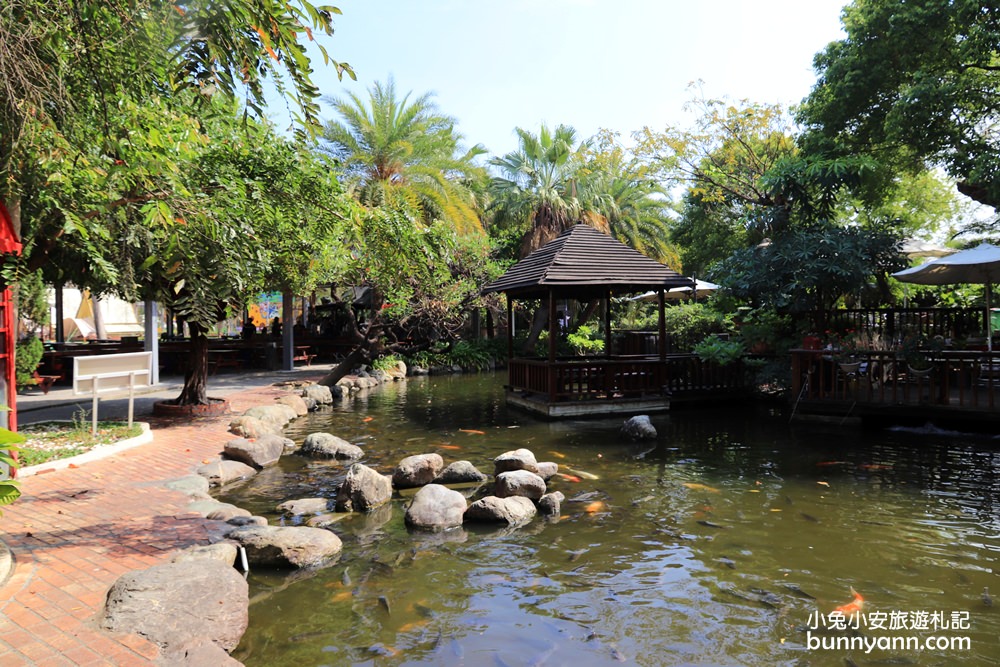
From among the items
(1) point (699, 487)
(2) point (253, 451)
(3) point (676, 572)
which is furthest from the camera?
(2) point (253, 451)

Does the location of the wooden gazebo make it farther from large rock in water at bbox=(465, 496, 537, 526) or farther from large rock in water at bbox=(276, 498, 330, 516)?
large rock in water at bbox=(276, 498, 330, 516)

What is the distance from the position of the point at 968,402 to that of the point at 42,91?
13254 mm

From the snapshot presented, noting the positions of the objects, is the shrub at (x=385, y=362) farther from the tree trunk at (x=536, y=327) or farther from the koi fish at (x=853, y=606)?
the koi fish at (x=853, y=606)

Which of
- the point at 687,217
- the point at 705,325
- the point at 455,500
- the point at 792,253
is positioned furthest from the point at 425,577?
the point at 687,217

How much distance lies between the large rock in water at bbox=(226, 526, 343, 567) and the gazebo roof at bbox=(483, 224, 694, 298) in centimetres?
843

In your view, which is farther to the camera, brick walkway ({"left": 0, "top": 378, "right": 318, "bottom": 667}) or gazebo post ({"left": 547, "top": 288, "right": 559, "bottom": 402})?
gazebo post ({"left": 547, "top": 288, "right": 559, "bottom": 402})

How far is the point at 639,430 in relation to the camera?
1098 cm

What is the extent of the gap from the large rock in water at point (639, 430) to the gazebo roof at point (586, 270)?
3573 mm

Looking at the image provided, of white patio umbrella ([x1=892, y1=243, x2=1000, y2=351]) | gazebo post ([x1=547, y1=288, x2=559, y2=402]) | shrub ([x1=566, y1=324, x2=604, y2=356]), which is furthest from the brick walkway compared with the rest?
shrub ([x1=566, y1=324, x2=604, y2=356])

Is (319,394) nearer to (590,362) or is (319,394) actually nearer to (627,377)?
(590,362)

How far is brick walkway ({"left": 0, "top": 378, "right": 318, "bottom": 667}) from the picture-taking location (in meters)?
3.56

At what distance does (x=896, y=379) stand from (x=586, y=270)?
6.31 meters

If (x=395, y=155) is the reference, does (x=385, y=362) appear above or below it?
below

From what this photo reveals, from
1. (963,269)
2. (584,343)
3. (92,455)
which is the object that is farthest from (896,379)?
(584,343)
